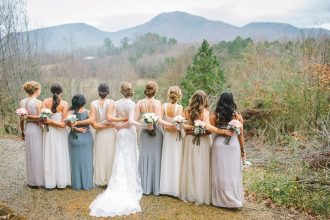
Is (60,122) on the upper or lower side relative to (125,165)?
upper

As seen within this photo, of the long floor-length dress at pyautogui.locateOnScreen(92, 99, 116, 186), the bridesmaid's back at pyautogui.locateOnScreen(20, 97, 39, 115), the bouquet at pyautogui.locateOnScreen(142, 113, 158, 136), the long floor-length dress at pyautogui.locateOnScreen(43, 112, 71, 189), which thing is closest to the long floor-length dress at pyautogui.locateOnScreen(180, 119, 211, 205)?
the bouquet at pyautogui.locateOnScreen(142, 113, 158, 136)

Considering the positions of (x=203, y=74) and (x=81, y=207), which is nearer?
(x=81, y=207)

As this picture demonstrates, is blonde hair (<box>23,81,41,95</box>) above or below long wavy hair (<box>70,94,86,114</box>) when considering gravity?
above

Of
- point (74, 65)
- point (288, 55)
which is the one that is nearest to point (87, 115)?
point (288, 55)

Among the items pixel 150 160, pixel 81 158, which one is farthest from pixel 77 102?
pixel 150 160

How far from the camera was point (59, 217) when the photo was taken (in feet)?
24.7

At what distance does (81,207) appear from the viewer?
793 cm

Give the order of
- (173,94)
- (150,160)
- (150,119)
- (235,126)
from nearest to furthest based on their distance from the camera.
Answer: (235,126) < (150,119) < (173,94) < (150,160)

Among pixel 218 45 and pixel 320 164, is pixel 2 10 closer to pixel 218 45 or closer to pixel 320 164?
pixel 320 164

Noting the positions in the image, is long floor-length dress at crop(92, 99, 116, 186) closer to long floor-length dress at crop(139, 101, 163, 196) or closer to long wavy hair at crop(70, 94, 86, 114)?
long wavy hair at crop(70, 94, 86, 114)

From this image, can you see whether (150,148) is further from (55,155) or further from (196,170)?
(55,155)

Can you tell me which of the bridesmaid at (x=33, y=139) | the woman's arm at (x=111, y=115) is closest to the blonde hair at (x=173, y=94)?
the woman's arm at (x=111, y=115)

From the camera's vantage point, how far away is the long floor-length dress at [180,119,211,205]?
26.6 ft

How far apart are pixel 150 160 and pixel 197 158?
101 cm
